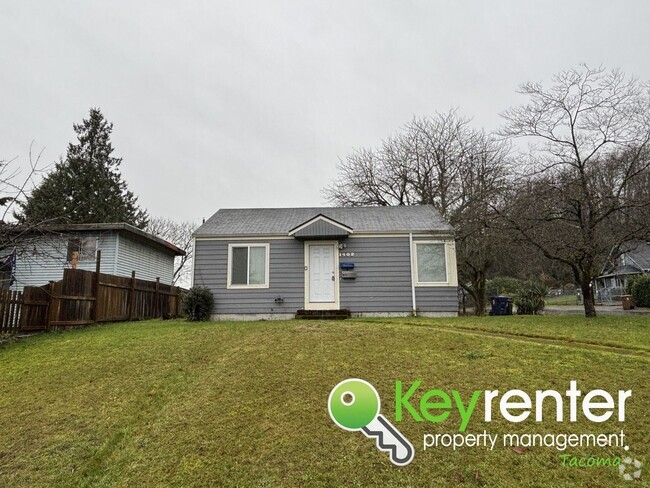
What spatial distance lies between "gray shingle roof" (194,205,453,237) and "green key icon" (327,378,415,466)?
8227mm

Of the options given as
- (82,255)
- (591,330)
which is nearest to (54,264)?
(82,255)

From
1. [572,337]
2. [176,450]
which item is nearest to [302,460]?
[176,450]

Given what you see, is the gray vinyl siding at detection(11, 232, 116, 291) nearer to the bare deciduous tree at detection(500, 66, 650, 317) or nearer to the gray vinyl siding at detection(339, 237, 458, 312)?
the gray vinyl siding at detection(339, 237, 458, 312)

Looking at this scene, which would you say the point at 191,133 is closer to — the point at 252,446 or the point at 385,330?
the point at 385,330

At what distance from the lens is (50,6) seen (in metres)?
10.6

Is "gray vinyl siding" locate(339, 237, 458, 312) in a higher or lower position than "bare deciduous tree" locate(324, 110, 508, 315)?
lower

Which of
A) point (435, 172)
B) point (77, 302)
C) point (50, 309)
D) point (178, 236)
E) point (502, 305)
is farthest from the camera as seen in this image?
point (178, 236)

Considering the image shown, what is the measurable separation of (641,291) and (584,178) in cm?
1280

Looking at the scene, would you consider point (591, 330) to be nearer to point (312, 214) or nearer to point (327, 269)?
point (327, 269)

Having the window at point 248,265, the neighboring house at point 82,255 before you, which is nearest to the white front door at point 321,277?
Answer: the window at point 248,265

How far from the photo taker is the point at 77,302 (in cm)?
1077

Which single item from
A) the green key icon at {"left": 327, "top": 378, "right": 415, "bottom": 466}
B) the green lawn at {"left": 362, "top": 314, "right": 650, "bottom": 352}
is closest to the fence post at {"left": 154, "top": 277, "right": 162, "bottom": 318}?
the green lawn at {"left": 362, "top": 314, "right": 650, "bottom": 352}

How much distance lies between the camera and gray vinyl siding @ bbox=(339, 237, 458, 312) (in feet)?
39.3

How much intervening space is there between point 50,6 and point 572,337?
15.4 meters
